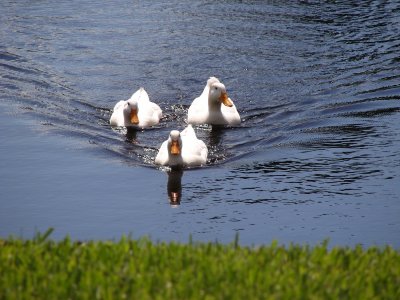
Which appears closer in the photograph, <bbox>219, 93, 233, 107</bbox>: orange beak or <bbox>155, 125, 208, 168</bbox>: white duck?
<bbox>155, 125, 208, 168</bbox>: white duck

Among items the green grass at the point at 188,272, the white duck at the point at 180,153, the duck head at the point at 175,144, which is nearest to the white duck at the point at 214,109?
the white duck at the point at 180,153

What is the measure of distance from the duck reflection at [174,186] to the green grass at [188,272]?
4.52 m

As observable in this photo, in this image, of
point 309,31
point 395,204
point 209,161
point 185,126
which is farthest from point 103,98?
point 395,204

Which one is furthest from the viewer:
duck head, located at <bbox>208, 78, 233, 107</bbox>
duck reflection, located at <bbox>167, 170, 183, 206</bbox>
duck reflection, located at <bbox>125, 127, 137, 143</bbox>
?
duck head, located at <bbox>208, 78, 233, 107</bbox>

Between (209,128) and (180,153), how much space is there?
2807 mm

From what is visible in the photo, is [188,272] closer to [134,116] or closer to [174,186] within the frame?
[174,186]

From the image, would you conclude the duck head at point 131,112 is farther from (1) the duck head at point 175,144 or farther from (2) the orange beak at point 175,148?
(2) the orange beak at point 175,148

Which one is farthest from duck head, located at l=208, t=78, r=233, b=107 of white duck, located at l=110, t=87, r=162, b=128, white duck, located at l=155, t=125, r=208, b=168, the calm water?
white duck, located at l=155, t=125, r=208, b=168

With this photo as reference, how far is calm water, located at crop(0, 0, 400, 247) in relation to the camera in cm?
1149

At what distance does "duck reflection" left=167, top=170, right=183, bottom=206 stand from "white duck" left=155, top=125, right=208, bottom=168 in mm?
178

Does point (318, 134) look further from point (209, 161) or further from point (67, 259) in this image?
point (67, 259)

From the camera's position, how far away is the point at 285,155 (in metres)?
14.2

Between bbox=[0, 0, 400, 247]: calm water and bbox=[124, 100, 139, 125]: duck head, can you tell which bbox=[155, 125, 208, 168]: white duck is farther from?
bbox=[124, 100, 139, 125]: duck head

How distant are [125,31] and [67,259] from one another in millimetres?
14518
